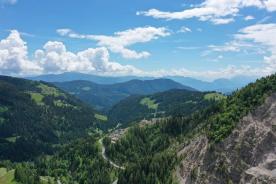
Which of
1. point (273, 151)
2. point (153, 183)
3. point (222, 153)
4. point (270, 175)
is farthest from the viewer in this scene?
point (153, 183)

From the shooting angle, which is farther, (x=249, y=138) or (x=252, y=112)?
(x=252, y=112)

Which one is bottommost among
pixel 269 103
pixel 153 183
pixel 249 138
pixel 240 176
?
pixel 153 183

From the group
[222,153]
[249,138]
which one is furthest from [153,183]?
[249,138]

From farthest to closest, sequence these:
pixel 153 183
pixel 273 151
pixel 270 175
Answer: pixel 153 183, pixel 273 151, pixel 270 175

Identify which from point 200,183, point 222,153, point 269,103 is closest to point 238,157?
point 222,153

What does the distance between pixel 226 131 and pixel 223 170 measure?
78.1 ft

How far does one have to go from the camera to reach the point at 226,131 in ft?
638

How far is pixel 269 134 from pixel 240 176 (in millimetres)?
24717

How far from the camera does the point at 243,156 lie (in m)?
180

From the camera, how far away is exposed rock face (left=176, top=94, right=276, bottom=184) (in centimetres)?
16838

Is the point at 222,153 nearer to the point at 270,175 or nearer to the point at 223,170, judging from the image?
the point at 223,170

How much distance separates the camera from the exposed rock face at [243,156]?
168375mm

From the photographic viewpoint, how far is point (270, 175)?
161m

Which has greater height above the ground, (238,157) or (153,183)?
(238,157)
